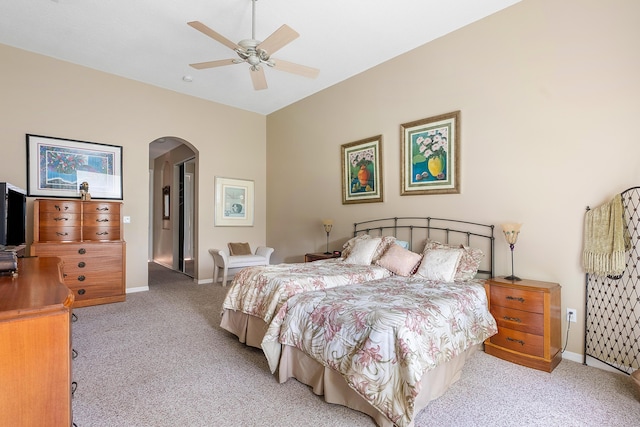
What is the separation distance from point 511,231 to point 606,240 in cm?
64

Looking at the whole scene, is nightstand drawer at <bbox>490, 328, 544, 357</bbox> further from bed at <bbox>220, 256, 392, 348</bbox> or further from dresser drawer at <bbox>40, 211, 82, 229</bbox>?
dresser drawer at <bbox>40, 211, 82, 229</bbox>

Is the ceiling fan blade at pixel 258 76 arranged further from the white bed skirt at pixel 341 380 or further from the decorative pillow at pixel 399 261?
the white bed skirt at pixel 341 380

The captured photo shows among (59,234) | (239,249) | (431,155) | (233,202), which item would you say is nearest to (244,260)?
(239,249)

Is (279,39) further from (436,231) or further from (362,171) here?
(436,231)

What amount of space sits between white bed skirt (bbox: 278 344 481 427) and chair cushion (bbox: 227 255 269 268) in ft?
10.8

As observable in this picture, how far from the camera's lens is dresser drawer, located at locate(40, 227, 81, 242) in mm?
3962

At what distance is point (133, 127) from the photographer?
5.02 metres

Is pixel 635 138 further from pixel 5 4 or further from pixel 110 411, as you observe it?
pixel 5 4

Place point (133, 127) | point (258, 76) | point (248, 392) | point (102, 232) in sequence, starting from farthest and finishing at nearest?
point (133, 127)
point (102, 232)
point (258, 76)
point (248, 392)

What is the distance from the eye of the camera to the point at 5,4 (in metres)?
3.21

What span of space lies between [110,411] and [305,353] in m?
1.24

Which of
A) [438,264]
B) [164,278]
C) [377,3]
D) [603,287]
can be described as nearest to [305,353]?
[438,264]

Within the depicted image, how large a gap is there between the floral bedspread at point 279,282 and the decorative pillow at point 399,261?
9 centimetres

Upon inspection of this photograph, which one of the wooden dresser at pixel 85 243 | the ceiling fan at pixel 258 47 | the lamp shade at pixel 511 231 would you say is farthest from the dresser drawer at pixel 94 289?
the lamp shade at pixel 511 231
